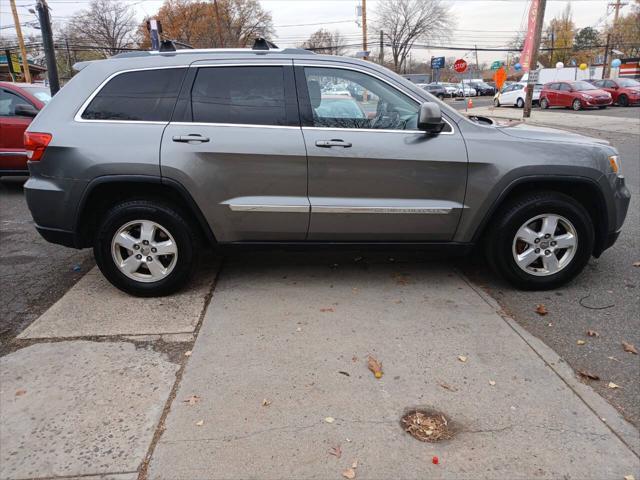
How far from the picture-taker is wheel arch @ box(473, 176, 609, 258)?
12.9ft

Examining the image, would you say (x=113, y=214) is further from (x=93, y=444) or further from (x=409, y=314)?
(x=409, y=314)

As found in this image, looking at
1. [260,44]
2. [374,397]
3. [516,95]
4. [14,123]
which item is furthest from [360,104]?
[516,95]

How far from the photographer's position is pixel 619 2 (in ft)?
201

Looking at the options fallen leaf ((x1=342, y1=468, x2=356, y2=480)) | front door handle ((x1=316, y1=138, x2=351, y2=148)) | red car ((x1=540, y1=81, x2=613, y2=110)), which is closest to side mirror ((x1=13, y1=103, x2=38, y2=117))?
front door handle ((x1=316, y1=138, x2=351, y2=148))

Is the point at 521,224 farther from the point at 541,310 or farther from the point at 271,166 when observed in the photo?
the point at 271,166

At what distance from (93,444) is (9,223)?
5320mm

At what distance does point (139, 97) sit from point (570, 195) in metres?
3.59

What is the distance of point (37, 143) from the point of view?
12.6 ft

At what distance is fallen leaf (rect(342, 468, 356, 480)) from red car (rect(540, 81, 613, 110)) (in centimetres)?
2966

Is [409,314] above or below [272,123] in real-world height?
below

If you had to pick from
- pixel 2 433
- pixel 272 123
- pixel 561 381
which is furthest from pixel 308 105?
pixel 2 433

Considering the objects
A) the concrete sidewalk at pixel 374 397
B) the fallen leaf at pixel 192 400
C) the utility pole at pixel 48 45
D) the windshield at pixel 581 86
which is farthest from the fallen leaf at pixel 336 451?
the windshield at pixel 581 86

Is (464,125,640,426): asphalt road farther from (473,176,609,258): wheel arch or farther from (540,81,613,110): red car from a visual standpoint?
(540,81,613,110): red car

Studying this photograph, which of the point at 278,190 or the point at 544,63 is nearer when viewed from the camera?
the point at 278,190
